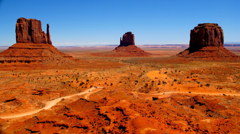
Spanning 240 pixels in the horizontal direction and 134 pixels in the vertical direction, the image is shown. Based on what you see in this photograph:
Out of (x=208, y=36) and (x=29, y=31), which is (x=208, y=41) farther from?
(x=29, y=31)

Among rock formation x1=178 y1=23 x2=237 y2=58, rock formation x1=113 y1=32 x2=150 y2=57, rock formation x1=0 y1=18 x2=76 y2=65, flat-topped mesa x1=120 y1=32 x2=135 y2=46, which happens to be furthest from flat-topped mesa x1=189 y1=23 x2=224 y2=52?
rock formation x1=0 y1=18 x2=76 y2=65

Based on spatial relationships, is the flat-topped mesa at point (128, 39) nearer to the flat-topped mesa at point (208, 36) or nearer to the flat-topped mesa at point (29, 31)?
the flat-topped mesa at point (208, 36)

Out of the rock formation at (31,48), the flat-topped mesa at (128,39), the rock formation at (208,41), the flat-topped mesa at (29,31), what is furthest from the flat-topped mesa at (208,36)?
the flat-topped mesa at (29,31)

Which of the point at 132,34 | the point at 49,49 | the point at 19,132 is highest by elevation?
the point at 132,34

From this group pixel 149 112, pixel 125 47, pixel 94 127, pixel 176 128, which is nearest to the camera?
pixel 176 128

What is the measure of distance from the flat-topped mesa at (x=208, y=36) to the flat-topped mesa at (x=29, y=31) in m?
68.2

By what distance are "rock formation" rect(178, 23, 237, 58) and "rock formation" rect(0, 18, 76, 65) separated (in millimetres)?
57884

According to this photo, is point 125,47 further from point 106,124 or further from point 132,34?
point 106,124

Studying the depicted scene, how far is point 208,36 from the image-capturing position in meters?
74.1

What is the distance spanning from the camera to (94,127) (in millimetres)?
12195

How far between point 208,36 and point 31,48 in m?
72.9

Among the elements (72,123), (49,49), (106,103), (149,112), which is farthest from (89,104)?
(49,49)

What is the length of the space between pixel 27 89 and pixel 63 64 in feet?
88.7

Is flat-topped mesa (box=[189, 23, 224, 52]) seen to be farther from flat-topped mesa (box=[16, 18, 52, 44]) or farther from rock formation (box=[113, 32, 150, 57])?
flat-topped mesa (box=[16, 18, 52, 44])
